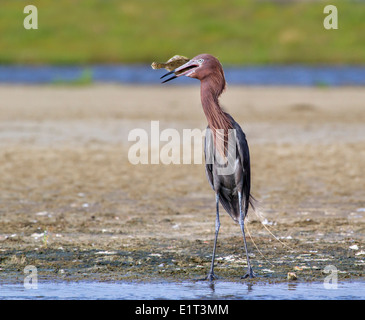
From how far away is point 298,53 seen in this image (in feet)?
113

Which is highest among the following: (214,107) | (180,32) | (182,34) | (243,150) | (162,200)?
(180,32)

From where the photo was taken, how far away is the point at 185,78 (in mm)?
26844

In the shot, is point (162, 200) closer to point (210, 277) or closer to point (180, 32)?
point (210, 277)

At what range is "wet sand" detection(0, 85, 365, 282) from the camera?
6.77 m

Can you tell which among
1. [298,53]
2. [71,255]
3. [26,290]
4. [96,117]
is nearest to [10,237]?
[71,255]

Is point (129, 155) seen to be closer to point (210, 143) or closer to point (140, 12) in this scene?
point (210, 143)

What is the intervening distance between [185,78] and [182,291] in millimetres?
21200

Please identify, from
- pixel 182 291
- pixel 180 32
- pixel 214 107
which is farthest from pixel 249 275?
pixel 180 32

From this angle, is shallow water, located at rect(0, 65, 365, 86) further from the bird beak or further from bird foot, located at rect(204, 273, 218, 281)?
bird foot, located at rect(204, 273, 218, 281)

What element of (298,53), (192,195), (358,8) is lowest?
(192,195)

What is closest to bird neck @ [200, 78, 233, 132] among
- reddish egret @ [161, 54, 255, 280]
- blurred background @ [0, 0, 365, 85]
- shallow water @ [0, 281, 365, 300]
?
reddish egret @ [161, 54, 255, 280]

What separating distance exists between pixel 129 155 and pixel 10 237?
449 cm

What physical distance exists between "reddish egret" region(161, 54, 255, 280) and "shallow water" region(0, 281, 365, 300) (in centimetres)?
26

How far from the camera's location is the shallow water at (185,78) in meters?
24.7
